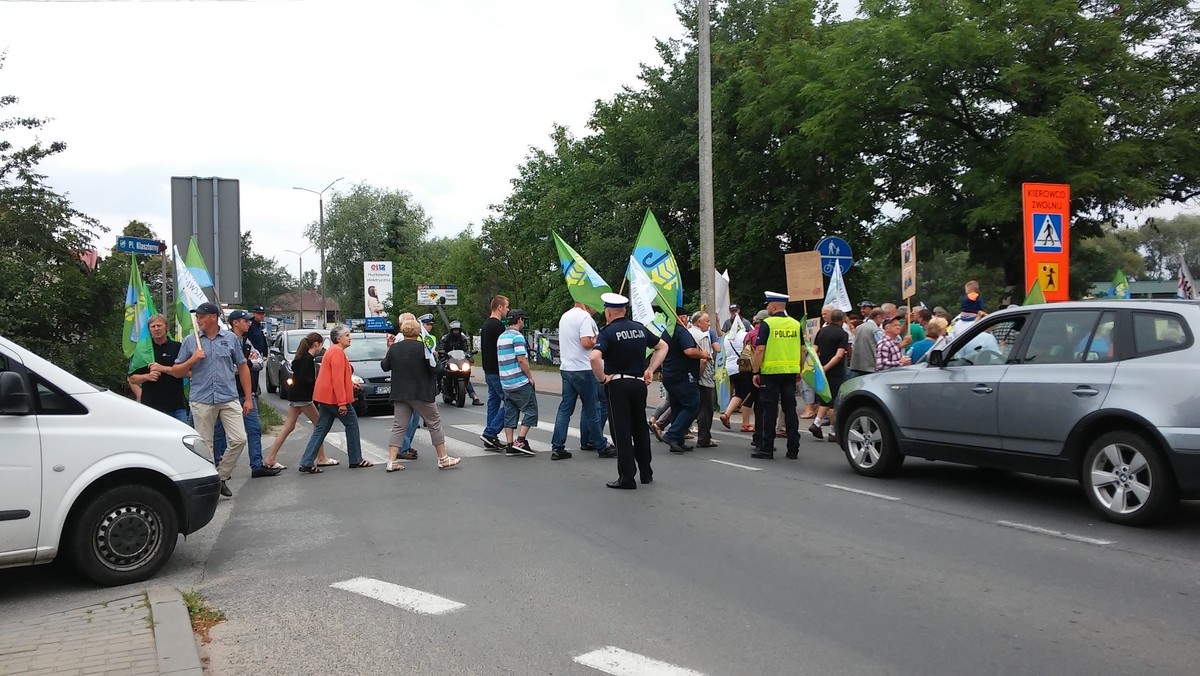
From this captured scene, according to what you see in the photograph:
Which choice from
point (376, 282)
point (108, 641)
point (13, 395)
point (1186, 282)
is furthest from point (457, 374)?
point (376, 282)

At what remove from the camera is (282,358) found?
69.8 feet

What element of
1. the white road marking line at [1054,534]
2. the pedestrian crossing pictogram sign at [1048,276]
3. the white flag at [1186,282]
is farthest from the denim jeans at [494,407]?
the white flag at [1186,282]

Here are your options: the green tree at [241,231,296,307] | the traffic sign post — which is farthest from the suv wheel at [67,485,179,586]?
the green tree at [241,231,296,307]

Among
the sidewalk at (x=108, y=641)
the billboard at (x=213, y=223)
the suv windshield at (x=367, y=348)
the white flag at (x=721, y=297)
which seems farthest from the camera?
the suv windshield at (x=367, y=348)

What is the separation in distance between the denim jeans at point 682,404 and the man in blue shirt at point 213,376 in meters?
4.80

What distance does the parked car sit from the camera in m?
20.4

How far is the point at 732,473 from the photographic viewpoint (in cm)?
960

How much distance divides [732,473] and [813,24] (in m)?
23.2

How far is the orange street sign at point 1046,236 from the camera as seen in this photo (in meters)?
12.3

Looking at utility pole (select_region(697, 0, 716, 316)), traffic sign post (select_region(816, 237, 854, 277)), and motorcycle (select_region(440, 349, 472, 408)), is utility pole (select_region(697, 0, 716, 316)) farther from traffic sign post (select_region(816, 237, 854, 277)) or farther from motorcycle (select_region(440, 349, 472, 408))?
motorcycle (select_region(440, 349, 472, 408))

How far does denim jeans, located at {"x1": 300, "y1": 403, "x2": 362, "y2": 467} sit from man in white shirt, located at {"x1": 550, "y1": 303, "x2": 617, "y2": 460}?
2322mm

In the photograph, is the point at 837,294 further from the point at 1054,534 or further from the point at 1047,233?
the point at 1054,534

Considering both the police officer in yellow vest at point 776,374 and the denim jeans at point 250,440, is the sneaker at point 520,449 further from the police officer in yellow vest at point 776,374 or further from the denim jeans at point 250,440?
the denim jeans at point 250,440

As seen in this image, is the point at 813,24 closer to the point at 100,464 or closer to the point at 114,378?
the point at 114,378
